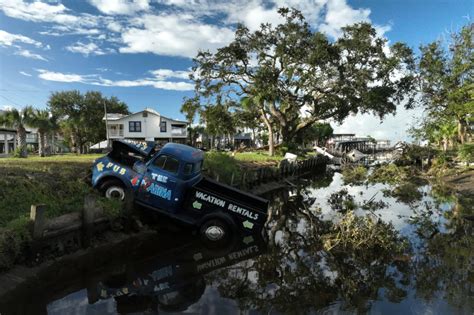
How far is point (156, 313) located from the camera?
6.48 meters

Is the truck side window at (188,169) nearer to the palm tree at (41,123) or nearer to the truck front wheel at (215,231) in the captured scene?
the truck front wheel at (215,231)

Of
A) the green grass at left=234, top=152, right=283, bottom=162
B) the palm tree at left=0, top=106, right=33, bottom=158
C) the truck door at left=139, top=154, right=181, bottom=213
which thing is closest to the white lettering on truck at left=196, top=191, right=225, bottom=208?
the truck door at left=139, top=154, right=181, bottom=213

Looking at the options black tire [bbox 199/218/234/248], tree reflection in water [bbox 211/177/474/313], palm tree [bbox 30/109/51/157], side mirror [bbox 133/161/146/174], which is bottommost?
tree reflection in water [bbox 211/177/474/313]

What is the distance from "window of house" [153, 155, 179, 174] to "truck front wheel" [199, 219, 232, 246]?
1.94 meters

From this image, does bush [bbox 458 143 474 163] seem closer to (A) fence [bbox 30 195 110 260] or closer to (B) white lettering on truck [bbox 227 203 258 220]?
(B) white lettering on truck [bbox 227 203 258 220]

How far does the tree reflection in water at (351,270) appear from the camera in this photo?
7254 millimetres

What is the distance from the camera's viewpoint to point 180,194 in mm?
10633

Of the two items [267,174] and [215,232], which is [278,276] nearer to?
[215,232]

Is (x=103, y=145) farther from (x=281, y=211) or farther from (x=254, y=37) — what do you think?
(x=281, y=211)

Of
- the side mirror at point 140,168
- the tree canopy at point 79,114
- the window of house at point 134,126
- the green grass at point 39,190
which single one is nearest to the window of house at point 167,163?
the side mirror at point 140,168

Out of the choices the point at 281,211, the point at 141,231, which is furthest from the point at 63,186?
the point at 281,211

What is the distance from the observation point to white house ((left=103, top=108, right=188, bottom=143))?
172 ft

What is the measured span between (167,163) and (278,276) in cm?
481

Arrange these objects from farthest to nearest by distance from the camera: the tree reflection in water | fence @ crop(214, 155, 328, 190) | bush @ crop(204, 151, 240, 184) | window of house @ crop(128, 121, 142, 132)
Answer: window of house @ crop(128, 121, 142, 132)
fence @ crop(214, 155, 328, 190)
bush @ crop(204, 151, 240, 184)
the tree reflection in water
